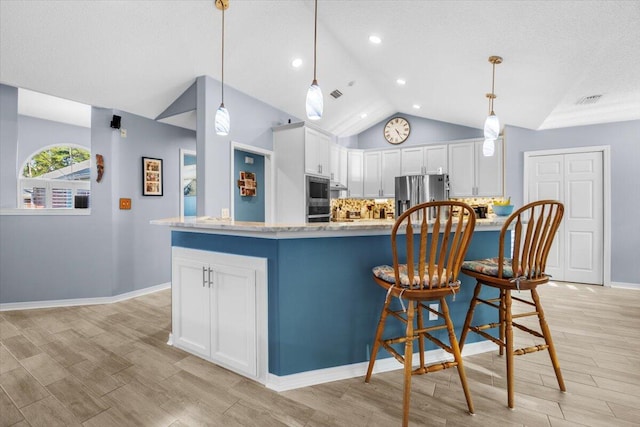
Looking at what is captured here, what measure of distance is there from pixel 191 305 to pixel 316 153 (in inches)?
114

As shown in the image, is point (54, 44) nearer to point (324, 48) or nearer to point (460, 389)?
point (324, 48)

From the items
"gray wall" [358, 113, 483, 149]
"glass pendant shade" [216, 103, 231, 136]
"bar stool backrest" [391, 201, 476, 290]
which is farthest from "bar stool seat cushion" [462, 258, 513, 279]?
"gray wall" [358, 113, 483, 149]

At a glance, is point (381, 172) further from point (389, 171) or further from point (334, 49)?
point (334, 49)

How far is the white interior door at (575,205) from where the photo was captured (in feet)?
14.6

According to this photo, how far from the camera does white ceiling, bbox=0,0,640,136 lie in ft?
7.96

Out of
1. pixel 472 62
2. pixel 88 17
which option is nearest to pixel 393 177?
pixel 472 62

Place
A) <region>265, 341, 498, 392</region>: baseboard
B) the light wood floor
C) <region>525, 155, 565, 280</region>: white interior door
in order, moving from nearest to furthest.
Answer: the light wood floor
<region>265, 341, 498, 392</region>: baseboard
<region>525, 155, 565, 280</region>: white interior door

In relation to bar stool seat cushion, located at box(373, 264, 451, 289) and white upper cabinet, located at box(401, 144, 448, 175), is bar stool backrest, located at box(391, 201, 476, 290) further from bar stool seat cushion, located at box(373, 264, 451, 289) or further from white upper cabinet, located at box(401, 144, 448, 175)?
white upper cabinet, located at box(401, 144, 448, 175)

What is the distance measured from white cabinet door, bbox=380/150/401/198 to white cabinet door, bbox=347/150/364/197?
0.42 meters

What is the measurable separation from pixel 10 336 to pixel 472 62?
5068mm

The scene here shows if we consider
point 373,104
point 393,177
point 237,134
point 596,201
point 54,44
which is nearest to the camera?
point 54,44

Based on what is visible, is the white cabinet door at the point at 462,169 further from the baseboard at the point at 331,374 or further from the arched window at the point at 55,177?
the arched window at the point at 55,177

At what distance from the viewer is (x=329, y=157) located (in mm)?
4891

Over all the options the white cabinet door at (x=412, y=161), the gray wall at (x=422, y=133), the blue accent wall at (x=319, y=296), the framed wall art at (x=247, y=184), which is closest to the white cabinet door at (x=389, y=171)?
the white cabinet door at (x=412, y=161)
